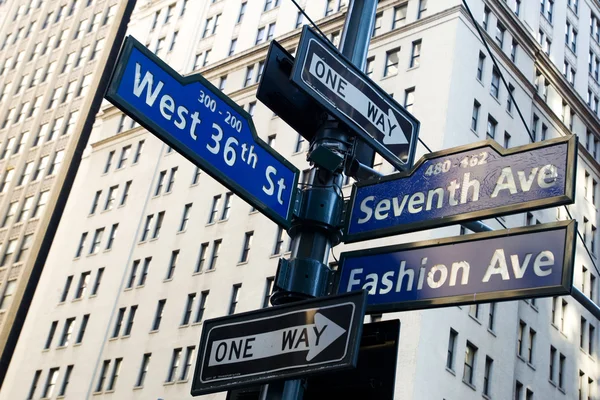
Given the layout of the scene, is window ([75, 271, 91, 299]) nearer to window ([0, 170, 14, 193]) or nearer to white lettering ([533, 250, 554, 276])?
window ([0, 170, 14, 193])

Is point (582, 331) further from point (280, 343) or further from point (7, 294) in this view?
point (280, 343)

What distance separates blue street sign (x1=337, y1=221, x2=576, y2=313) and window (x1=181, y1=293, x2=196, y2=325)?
131ft

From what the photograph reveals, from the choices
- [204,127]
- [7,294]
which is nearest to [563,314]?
[7,294]

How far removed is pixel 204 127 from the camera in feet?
20.9

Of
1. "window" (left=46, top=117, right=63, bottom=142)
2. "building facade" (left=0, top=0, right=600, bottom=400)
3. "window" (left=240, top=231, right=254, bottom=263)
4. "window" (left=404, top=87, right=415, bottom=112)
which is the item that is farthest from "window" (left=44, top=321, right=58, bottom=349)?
"window" (left=404, top=87, right=415, bottom=112)

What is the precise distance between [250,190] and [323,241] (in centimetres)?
62

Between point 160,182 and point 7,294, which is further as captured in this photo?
point 7,294

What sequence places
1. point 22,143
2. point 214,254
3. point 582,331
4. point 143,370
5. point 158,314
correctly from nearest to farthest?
point 143,370 < point 214,254 < point 158,314 < point 582,331 < point 22,143

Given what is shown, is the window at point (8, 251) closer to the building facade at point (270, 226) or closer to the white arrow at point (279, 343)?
the building facade at point (270, 226)

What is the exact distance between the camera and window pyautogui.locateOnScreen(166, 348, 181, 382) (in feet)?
144

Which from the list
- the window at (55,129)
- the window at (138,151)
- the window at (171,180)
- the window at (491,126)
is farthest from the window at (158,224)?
the window at (55,129)

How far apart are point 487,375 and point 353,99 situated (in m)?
34.6

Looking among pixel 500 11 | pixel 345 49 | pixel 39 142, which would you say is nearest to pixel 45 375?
pixel 39 142

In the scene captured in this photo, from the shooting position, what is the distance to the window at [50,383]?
49.8 metres
